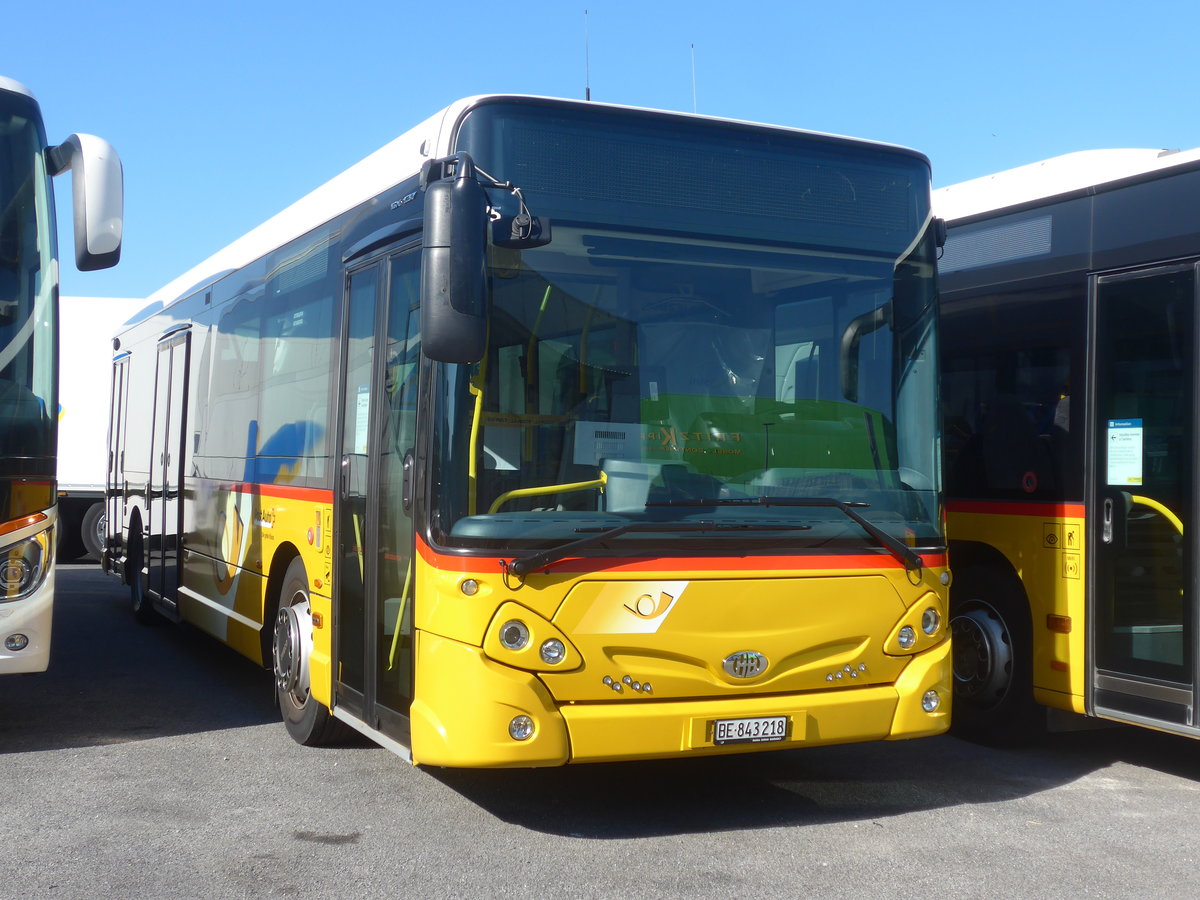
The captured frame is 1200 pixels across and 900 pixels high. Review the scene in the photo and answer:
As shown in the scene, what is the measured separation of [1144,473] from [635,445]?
2825 millimetres

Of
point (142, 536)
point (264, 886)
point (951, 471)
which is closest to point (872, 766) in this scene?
point (951, 471)

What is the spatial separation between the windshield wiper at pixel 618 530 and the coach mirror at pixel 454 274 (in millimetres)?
804

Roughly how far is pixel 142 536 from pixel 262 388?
4223 mm

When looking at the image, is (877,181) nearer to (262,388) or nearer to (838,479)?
(838,479)

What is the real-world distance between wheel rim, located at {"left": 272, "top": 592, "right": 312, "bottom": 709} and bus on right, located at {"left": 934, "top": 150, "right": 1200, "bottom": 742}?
375 cm

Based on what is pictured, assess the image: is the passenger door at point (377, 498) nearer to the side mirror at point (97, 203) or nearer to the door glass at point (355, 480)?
the door glass at point (355, 480)

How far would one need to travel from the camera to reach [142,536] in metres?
11.9

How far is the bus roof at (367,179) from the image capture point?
560 cm

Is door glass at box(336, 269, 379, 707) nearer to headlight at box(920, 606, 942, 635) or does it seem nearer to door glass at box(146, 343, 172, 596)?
headlight at box(920, 606, 942, 635)

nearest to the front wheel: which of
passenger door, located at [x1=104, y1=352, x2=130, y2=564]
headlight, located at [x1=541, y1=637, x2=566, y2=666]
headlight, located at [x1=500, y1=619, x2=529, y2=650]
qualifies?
headlight, located at [x1=541, y1=637, x2=566, y2=666]

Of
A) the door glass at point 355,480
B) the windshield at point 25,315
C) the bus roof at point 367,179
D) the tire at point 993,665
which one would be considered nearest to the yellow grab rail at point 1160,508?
the tire at point 993,665

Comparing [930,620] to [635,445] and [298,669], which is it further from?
[298,669]

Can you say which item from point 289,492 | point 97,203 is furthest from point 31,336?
point 289,492

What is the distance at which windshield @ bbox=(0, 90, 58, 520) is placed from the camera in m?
6.88
